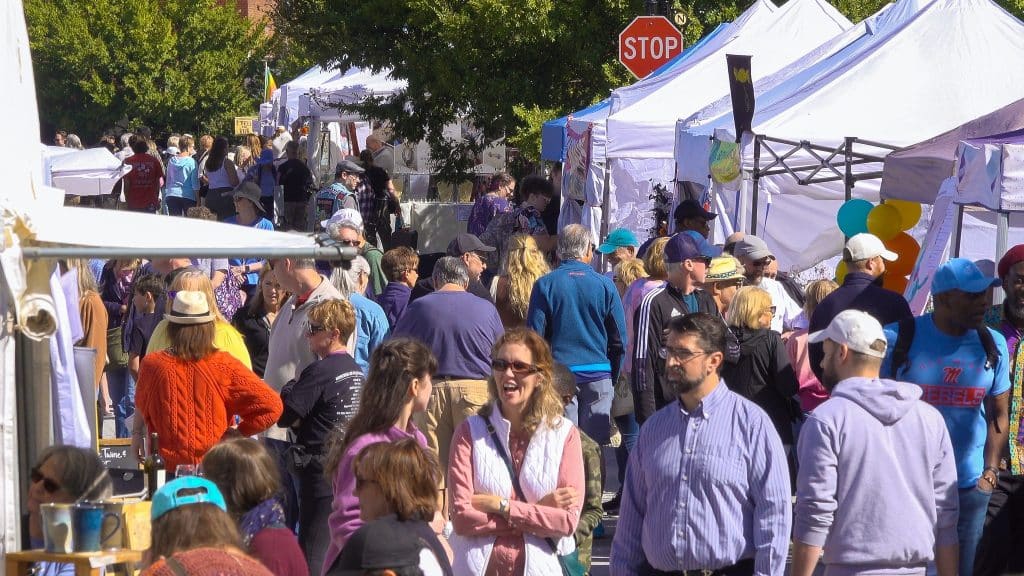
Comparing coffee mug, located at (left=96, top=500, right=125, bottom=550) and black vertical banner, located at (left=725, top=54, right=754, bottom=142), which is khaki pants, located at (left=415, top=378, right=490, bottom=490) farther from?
black vertical banner, located at (left=725, top=54, right=754, bottom=142)

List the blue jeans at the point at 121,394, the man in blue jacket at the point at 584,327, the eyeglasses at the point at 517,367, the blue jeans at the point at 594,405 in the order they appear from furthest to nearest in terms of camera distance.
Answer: the blue jeans at the point at 121,394 < the blue jeans at the point at 594,405 < the man in blue jacket at the point at 584,327 < the eyeglasses at the point at 517,367

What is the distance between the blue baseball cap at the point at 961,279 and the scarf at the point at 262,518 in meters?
3.01

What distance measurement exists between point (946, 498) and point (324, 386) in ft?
8.97

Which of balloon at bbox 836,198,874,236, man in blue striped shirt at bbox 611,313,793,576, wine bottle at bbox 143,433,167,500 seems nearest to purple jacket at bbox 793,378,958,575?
man in blue striped shirt at bbox 611,313,793,576

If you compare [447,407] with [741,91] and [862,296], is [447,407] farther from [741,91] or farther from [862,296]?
[741,91]

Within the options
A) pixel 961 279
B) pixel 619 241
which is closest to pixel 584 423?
pixel 619 241

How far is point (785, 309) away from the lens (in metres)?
9.51

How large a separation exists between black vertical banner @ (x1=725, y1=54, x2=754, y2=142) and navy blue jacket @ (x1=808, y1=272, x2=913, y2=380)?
458 centimetres

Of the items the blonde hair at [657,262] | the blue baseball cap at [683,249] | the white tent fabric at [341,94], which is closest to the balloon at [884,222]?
the blonde hair at [657,262]

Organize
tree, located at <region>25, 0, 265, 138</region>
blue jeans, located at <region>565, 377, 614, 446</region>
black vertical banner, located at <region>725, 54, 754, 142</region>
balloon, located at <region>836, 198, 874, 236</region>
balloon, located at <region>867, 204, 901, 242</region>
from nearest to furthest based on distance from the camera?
blue jeans, located at <region>565, 377, 614, 446</region> → balloon, located at <region>867, 204, 901, 242</region> → balloon, located at <region>836, 198, 874, 236</region> → black vertical banner, located at <region>725, 54, 754, 142</region> → tree, located at <region>25, 0, 265, 138</region>

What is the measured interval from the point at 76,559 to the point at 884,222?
783 cm

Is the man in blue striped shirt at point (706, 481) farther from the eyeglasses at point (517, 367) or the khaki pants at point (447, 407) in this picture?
the khaki pants at point (447, 407)

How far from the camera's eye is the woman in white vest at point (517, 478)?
5.13m

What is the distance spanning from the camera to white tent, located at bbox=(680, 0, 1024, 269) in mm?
12117
